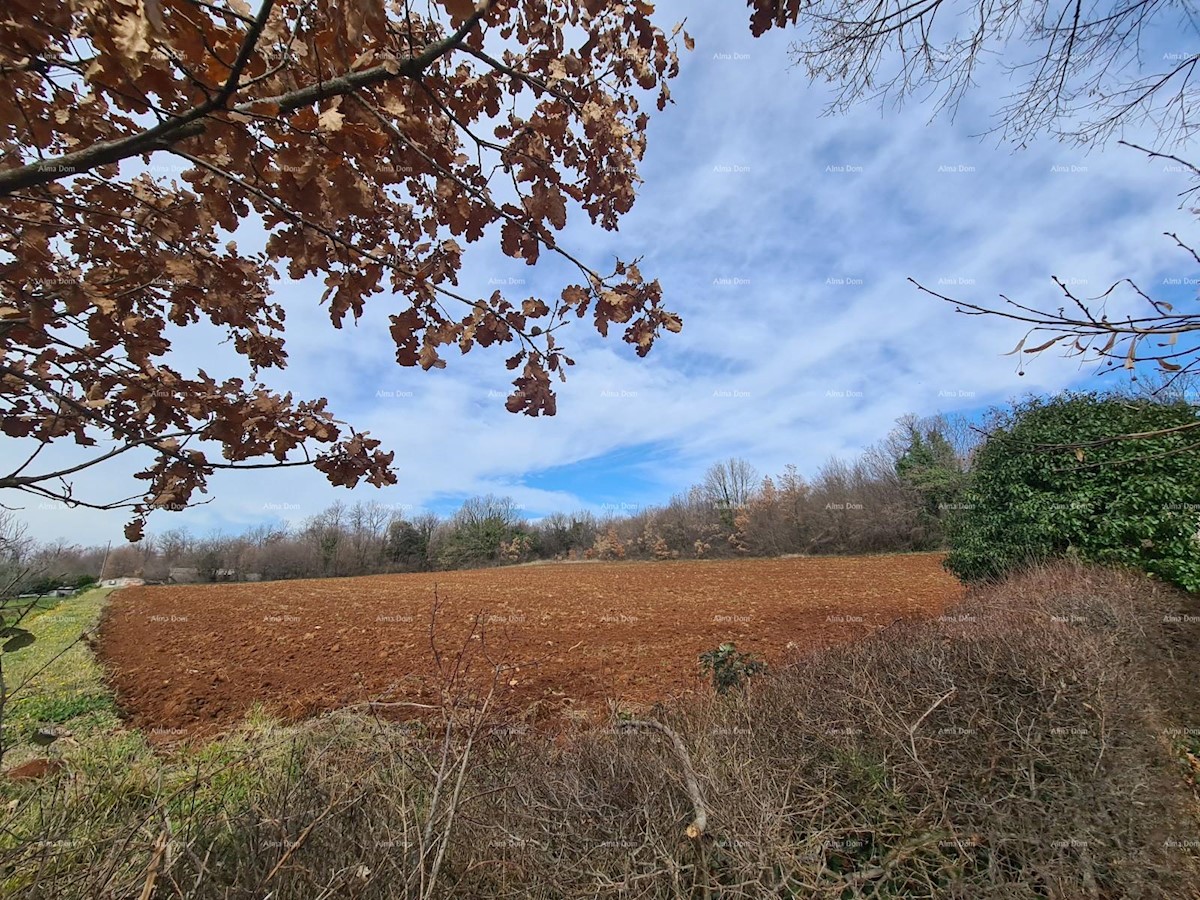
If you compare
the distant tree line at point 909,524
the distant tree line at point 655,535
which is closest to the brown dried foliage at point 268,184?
the distant tree line at point 909,524

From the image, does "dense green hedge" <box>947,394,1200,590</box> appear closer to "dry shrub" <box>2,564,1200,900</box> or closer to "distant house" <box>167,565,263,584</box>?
"dry shrub" <box>2,564,1200,900</box>

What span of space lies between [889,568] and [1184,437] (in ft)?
44.2

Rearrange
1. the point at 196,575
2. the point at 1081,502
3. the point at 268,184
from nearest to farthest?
the point at 268,184 → the point at 1081,502 → the point at 196,575

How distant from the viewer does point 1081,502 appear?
683cm

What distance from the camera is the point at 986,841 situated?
2.49 m

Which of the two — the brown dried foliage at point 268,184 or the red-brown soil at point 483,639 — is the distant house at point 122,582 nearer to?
Answer: the red-brown soil at point 483,639

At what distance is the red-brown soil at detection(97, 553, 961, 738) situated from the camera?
608cm

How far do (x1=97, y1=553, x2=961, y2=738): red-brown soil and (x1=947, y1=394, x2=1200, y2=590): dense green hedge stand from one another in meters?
1.56

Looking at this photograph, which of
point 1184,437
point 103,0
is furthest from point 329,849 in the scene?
point 1184,437

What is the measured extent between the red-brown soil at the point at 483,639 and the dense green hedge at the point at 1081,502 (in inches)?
61.4

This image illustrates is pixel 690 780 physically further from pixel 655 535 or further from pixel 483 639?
pixel 655 535

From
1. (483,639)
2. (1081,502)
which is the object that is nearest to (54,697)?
(483,639)

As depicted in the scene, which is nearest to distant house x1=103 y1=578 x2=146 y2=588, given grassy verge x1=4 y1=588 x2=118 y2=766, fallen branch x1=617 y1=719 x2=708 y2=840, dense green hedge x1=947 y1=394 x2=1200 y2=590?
grassy verge x1=4 y1=588 x2=118 y2=766

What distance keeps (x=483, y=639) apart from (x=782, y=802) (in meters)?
1.94
